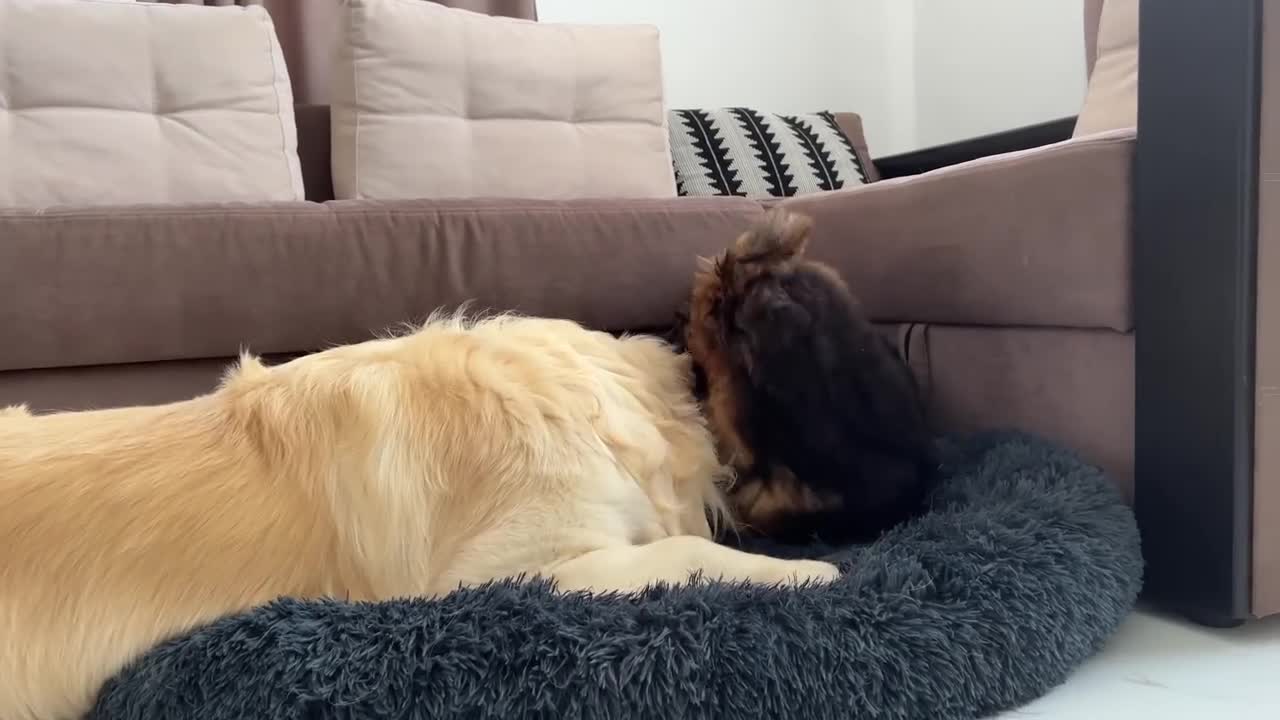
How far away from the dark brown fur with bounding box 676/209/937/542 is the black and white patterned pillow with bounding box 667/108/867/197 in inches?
55.8

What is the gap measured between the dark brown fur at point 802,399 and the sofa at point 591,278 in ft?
0.64

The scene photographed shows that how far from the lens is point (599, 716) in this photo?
79 centimetres

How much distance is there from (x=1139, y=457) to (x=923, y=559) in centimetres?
36

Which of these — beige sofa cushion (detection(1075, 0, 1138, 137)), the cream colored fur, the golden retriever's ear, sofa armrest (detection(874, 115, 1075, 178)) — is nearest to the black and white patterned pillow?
sofa armrest (detection(874, 115, 1075, 178))

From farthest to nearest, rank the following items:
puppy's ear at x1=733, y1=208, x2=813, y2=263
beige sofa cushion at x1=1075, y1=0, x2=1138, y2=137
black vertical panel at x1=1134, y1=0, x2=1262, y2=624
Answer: beige sofa cushion at x1=1075, y1=0, x2=1138, y2=137, puppy's ear at x1=733, y1=208, x2=813, y2=263, black vertical panel at x1=1134, y1=0, x2=1262, y2=624

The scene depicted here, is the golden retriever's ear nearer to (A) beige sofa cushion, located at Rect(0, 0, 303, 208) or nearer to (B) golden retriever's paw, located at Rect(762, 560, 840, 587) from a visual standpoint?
(B) golden retriever's paw, located at Rect(762, 560, 840, 587)

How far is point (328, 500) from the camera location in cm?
97

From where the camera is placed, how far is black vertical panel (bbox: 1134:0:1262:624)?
100cm

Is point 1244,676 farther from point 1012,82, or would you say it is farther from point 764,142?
point 1012,82

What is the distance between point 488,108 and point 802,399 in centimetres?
138

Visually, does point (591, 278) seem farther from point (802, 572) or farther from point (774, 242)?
point (802, 572)

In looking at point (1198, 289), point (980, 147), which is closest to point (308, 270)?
point (1198, 289)

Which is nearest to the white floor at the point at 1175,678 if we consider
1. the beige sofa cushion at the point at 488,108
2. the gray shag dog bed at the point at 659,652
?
the gray shag dog bed at the point at 659,652

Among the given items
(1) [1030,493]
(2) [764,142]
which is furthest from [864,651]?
(2) [764,142]
